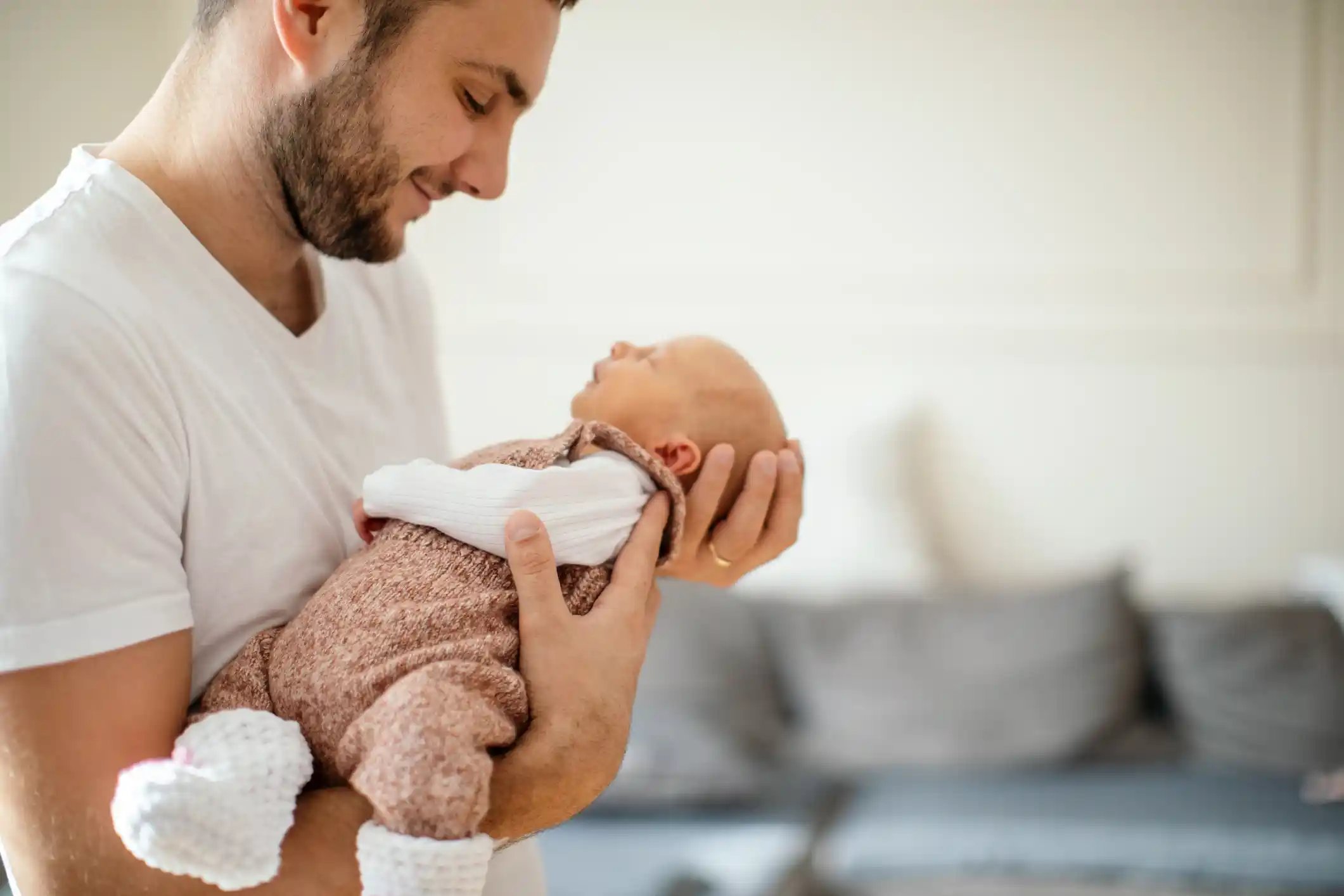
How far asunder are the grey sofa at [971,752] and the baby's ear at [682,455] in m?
1.40

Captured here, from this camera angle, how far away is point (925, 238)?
126 inches

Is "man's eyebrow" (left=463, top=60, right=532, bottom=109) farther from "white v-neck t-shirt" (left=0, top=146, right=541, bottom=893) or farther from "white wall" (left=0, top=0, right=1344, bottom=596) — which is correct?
"white wall" (left=0, top=0, right=1344, bottom=596)

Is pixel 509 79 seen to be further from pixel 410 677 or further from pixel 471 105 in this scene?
pixel 410 677

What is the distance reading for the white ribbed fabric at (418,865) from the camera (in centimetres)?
84

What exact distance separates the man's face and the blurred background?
173 centimetres

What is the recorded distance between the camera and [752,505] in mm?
1233

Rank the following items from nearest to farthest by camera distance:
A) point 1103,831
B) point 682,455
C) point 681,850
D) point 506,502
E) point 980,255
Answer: point 506,502 < point 682,455 < point 1103,831 < point 681,850 < point 980,255

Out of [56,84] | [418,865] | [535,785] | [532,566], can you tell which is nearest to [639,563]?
[532,566]

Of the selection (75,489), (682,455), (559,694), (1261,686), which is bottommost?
(1261,686)

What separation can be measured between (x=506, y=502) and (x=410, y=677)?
193mm

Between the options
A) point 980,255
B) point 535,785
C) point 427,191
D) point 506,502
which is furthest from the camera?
point 980,255

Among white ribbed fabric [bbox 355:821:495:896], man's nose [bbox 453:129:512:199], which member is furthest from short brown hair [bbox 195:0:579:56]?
white ribbed fabric [bbox 355:821:495:896]

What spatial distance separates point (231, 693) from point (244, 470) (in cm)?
18

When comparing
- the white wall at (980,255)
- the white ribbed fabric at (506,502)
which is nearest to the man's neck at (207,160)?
the white ribbed fabric at (506,502)
